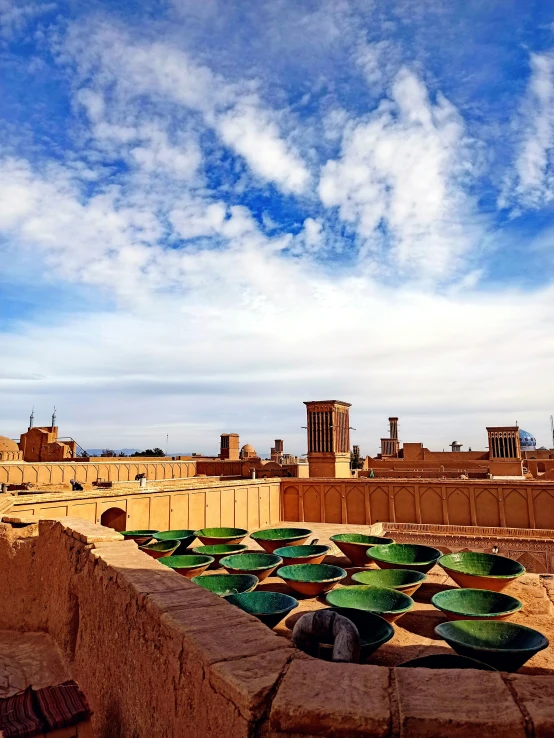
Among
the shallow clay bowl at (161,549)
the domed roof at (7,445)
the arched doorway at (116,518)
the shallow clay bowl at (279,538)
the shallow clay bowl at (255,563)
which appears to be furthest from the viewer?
the domed roof at (7,445)

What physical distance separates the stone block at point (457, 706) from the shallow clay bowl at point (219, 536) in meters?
7.31

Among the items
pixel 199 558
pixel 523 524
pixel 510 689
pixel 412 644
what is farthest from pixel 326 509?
pixel 510 689

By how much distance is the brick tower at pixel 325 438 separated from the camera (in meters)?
20.3

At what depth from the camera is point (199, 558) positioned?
7.54m

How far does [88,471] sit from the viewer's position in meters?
22.5

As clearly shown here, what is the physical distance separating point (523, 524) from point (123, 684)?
1519 centimetres

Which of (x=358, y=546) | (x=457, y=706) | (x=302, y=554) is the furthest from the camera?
(x=358, y=546)

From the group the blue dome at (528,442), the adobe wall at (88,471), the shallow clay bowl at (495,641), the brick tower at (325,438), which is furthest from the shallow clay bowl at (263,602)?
the blue dome at (528,442)

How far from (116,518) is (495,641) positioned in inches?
441

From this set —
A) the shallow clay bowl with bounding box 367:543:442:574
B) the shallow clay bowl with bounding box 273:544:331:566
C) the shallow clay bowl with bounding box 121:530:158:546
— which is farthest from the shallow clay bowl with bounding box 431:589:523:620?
the shallow clay bowl with bounding box 121:530:158:546

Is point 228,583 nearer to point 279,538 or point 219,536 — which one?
point 279,538

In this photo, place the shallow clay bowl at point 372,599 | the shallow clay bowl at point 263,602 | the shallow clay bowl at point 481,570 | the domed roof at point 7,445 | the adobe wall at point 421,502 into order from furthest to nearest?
the domed roof at point 7,445, the adobe wall at point 421,502, the shallow clay bowl at point 481,570, the shallow clay bowl at point 372,599, the shallow clay bowl at point 263,602

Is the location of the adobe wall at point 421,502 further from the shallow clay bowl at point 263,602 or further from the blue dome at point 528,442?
the blue dome at point 528,442

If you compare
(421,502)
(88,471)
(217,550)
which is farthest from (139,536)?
(88,471)
